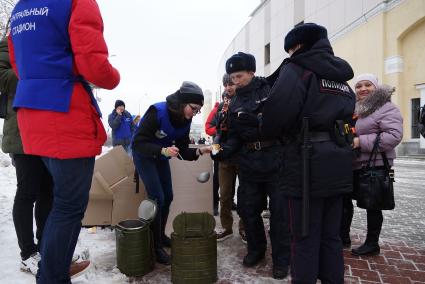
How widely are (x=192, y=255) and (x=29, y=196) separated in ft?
4.06

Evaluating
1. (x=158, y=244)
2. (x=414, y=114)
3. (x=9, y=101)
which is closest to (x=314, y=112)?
(x=158, y=244)

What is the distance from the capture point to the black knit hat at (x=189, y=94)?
297 centimetres

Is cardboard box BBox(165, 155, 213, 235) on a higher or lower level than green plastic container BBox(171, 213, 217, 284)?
higher

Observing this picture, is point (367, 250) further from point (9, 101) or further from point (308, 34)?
point (9, 101)

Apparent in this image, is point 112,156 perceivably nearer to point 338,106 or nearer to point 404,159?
point 338,106

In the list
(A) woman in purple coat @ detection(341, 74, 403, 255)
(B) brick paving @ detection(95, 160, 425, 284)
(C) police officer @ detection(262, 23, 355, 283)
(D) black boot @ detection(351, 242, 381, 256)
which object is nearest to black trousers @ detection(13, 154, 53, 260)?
(B) brick paving @ detection(95, 160, 425, 284)

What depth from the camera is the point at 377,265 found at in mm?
3062

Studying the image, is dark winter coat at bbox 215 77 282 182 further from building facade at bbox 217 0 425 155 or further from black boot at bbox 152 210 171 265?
building facade at bbox 217 0 425 155

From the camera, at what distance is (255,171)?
297cm

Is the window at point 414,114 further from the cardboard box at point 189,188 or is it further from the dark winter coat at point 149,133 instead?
the dark winter coat at point 149,133

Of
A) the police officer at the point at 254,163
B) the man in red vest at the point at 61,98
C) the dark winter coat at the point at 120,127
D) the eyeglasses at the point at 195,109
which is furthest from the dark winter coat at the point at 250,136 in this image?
the dark winter coat at the point at 120,127

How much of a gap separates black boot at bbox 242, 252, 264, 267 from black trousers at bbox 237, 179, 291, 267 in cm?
3

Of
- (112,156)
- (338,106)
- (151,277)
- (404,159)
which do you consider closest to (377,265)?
(338,106)

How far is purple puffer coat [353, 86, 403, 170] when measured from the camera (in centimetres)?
311
